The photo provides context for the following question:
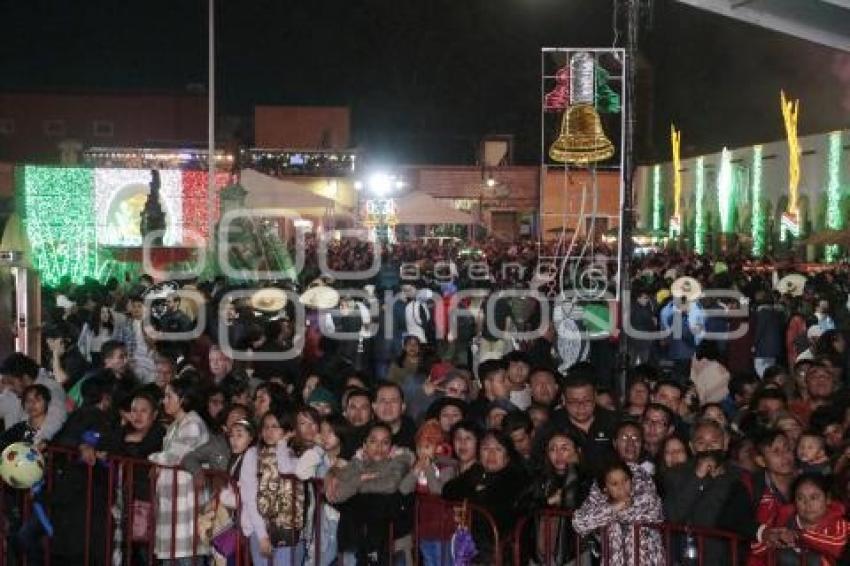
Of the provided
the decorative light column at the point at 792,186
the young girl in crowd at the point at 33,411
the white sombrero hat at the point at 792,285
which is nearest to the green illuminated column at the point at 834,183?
the decorative light column at the point at 792,186

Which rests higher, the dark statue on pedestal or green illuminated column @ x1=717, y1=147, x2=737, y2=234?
green illuminated column @ x1=717, y1=147, x2=737, y2=234

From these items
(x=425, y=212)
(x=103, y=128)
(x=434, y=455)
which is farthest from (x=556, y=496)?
(x=103, y=128)

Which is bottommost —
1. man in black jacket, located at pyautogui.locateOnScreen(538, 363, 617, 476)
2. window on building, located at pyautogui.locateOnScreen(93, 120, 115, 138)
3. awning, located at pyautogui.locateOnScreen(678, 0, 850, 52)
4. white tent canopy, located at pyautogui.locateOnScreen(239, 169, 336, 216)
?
man in black jacket, located at pyautogui.locateOnScreen(538, 363, 617, 476)

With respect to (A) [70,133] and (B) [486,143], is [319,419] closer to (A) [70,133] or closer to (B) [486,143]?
(A) [70,133]

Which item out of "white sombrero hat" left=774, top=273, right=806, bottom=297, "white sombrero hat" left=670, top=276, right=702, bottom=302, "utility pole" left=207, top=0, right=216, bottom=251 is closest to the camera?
"white sombrero hat" left=670, top=276, right=702, bottom=302

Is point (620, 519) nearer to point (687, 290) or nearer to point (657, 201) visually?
point (687, 290)

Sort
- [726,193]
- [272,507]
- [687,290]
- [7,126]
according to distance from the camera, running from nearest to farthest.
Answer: [272,507], [687,290], [726,193], [7,126]

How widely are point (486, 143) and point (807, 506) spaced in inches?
2173

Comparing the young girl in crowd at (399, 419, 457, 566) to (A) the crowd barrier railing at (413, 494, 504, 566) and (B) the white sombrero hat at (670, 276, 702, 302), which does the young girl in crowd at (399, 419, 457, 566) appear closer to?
(A) the crowd barrier railing at (413, 494, 504, 566)

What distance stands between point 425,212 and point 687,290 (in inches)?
548

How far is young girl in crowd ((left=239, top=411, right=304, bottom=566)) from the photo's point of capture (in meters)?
6.02

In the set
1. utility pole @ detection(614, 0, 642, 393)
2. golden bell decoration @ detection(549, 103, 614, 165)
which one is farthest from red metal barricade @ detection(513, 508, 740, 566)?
golden bell decoration @ detection(549, 103, 614, 165)

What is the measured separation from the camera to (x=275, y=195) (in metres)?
21.9

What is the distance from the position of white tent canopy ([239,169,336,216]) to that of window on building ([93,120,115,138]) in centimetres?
3007
